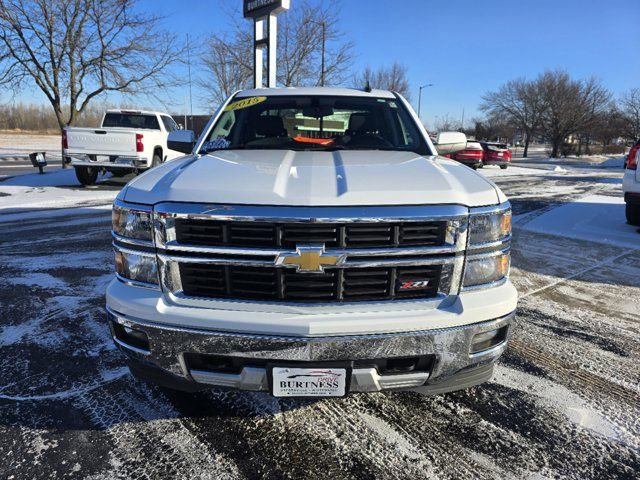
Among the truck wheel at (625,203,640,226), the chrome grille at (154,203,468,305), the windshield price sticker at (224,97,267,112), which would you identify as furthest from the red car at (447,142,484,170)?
the chrome grille at (154,203,468,305)

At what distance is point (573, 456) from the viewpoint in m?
2.18

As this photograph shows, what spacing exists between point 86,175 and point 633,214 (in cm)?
1276

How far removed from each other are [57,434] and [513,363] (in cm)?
285

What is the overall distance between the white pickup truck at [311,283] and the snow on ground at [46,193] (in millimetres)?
8241

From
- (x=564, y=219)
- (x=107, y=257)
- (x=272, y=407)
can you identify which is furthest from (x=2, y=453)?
(x=564, y=219)

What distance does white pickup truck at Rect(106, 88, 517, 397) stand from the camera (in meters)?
1.92

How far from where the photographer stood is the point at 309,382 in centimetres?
197

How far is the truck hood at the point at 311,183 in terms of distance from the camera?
197cm

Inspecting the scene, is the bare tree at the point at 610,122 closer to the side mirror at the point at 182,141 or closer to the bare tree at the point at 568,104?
the bare tree at the point at 568,104

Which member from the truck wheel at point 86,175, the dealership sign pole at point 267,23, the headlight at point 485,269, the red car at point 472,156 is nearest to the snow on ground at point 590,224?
the headlight at point 485,269

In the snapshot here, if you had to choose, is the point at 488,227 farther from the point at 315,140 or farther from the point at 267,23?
the point at 267,23

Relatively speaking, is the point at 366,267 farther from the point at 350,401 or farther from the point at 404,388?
the point at 350,401

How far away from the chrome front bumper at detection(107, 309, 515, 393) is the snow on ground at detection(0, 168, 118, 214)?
27.3 feet

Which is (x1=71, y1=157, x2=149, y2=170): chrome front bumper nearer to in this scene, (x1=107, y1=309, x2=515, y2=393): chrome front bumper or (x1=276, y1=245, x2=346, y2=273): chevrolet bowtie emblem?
(x1=107, y1=309, x2=515, y2=393): chrome front bumper
